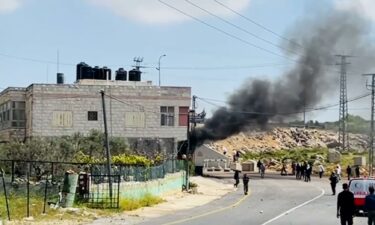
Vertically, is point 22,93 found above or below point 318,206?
above

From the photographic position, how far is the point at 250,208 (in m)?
34.7

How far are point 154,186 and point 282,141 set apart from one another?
308 ft

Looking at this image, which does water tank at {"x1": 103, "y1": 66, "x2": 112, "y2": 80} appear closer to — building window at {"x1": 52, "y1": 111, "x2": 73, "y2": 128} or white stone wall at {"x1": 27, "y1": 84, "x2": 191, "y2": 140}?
white stone wall at {"x1": 27, "y1": 84, "x2": 191, "y2": 140}

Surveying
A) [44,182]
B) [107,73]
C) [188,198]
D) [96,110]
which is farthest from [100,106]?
[44,182]

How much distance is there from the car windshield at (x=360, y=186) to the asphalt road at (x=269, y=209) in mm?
1061

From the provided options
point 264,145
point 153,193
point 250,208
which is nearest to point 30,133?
point 153,193

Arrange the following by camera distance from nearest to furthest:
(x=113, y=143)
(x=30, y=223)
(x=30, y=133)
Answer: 1. (x=30, y=223)
2. (x=113, y=143)
3. (x=30, y=133)

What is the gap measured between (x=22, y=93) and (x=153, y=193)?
107ft

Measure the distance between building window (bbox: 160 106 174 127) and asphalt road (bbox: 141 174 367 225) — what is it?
16940 mm

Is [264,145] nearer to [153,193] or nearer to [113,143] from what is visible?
[113,143]

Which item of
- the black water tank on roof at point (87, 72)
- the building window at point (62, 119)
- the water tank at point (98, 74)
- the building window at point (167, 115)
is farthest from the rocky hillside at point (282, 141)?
the building window at point (62, 119)

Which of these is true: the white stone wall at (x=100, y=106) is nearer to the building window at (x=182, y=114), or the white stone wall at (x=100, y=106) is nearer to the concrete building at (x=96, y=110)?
the concrete building at (x=96, y=110)

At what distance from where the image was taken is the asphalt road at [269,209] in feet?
90.0

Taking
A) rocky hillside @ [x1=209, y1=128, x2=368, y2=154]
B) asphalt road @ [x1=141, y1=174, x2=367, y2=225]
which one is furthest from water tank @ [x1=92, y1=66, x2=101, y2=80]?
rocky hillside @ [x1=209, y1=128, x2=368, y2=154]
